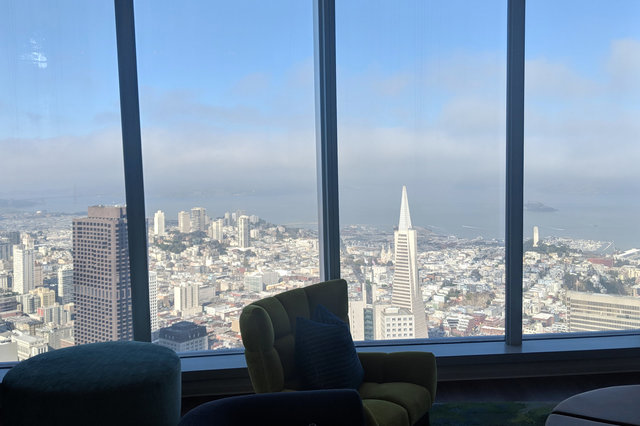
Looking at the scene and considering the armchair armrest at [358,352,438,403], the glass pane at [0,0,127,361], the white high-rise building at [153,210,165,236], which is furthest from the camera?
the white high-rise building at [153,210,165,236]

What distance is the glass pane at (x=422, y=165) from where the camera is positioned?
4020mm

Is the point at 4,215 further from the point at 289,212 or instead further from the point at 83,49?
the point at 289,212

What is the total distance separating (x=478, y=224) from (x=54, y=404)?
3185 millimetres

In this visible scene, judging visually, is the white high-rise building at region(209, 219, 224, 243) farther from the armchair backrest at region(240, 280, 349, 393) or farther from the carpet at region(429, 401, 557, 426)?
the carpet at region(429, 401, 557, 426)

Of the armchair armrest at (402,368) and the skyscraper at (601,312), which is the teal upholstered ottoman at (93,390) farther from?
the skyscraper at (601,312)

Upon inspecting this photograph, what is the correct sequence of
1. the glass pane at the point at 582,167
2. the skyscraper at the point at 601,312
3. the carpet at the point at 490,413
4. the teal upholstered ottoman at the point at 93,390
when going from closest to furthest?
the teal upholstered ottoman at the point at 93,390 < the carpet at the point at 490,413 < the glass pane at the point at 582,167 < the skyscraper at the point at 601,312

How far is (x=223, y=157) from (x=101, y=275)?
125cm

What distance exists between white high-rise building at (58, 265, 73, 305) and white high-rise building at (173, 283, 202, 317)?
74 cm

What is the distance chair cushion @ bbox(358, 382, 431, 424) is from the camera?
262 centimetres

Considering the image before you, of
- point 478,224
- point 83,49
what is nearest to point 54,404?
point 83,49

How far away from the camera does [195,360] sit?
3.98m

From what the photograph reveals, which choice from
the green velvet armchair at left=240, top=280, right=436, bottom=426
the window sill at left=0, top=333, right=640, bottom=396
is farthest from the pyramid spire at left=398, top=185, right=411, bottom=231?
the green velvet armchair at left=240, top=280, right=436, bottom=426

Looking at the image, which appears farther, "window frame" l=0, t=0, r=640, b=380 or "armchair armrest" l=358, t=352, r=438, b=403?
"window frame" l=0, t=0, r=640, b=380

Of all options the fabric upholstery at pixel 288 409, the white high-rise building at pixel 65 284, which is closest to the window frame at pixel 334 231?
the white high-rise building at pixel 65 284
